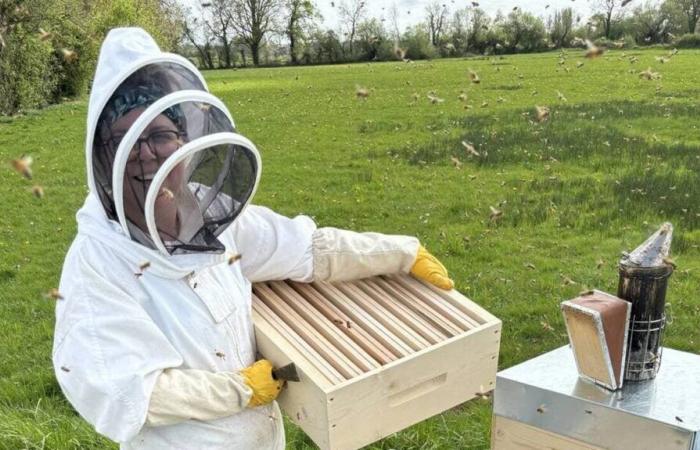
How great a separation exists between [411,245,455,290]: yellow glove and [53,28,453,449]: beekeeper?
913 millimetres

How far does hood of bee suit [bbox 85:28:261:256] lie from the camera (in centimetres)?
204

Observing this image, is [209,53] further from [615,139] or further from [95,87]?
[95,87]

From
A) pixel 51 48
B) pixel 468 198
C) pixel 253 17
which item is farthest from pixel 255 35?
pixel 468 198

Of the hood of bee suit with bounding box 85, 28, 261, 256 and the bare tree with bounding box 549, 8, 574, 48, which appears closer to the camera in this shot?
the hood of bee suit with bounding box 85, 28, 261, 256

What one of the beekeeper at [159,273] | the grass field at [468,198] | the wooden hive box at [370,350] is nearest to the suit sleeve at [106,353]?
the beekeeper at [159,273]

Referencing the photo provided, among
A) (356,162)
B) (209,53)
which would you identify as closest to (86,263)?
(356,162)

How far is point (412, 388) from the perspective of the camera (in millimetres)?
2688

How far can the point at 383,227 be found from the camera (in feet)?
25.6

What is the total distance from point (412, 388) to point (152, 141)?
140cm

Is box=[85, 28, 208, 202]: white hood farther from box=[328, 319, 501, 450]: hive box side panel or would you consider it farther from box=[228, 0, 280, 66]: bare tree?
box=[228, 0, 280, 66]: bare tree

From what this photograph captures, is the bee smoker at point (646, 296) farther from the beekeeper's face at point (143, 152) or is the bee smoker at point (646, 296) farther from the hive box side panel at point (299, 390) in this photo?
the beekeeper's face at point (143, 152)

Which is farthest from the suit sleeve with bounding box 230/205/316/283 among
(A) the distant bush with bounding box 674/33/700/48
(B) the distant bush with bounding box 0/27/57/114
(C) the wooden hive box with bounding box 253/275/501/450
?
(A) the distant bush with bounding box 674/33/700/48

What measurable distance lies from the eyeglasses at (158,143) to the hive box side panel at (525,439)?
1.46 meters

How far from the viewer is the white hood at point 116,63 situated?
81.7 inches
